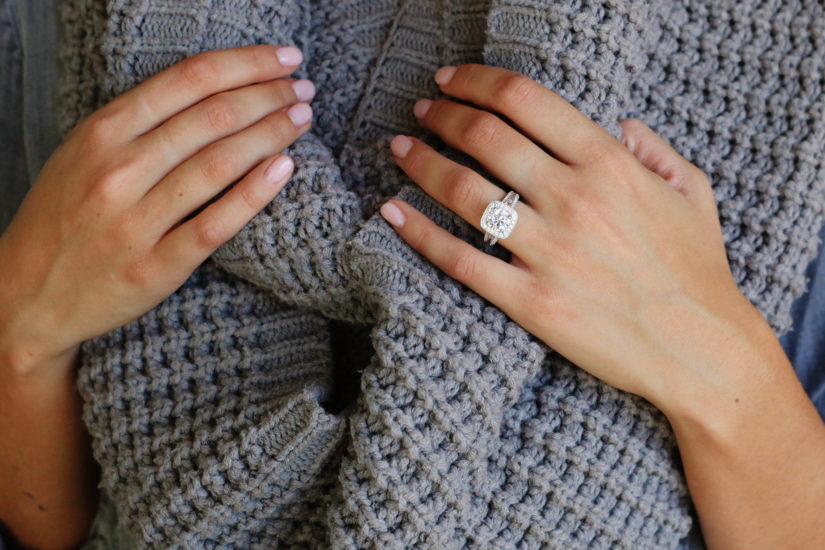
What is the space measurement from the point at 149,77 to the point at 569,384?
2.06 feet

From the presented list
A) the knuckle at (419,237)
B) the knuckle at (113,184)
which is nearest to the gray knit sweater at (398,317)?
the knuckle at (419,237)

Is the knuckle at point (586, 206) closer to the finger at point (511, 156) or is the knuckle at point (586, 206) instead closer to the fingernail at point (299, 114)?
the finger at point (511, 156)

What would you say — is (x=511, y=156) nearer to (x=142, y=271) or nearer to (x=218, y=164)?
(x=218, y=164)

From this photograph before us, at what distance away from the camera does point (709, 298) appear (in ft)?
2.34

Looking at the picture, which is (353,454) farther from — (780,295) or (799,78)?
(799,78)

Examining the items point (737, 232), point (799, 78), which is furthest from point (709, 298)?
point (799, 78)

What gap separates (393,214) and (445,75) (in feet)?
0.64

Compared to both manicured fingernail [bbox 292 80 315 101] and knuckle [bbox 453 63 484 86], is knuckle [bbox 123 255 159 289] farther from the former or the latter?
knuckle [bbox 453 63 484 86]

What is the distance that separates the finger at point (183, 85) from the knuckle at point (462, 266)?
12.8 inches

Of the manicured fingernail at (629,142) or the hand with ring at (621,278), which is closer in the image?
the hand with ring at (621,278)

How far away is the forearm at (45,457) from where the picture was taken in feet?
2.74

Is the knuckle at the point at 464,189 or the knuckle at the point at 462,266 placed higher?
the knuckle at the point at 464,189

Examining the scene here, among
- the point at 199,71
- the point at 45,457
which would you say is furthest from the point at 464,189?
the point at 45,457

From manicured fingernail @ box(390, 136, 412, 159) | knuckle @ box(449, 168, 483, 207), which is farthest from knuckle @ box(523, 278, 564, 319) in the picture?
manicured fingernail @ box(390, 136, 412, 159)
